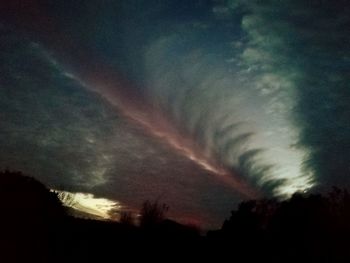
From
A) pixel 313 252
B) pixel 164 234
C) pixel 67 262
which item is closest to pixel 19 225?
pixel 67 262

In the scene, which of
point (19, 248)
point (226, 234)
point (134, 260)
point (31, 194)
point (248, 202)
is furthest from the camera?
point (248, 202)

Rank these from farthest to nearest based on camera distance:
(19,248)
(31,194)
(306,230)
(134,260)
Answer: (306,230) < (134,260) < (31,194) < (19,248)

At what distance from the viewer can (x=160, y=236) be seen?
3394cm

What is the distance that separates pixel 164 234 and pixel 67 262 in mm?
8130

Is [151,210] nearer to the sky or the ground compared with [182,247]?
nearer to the sky

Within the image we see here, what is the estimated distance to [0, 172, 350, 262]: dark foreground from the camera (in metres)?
26.7

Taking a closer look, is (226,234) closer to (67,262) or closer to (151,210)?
(151,210)

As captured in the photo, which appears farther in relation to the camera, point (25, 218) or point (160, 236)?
point (160, 236)

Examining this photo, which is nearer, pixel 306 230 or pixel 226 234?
pixel 306 230

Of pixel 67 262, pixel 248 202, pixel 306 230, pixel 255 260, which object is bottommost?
pixel 67 262

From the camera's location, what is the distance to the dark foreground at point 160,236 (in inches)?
1053

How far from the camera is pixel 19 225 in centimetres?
2633

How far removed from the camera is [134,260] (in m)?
30.8

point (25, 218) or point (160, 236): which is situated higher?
point (160, 236)
